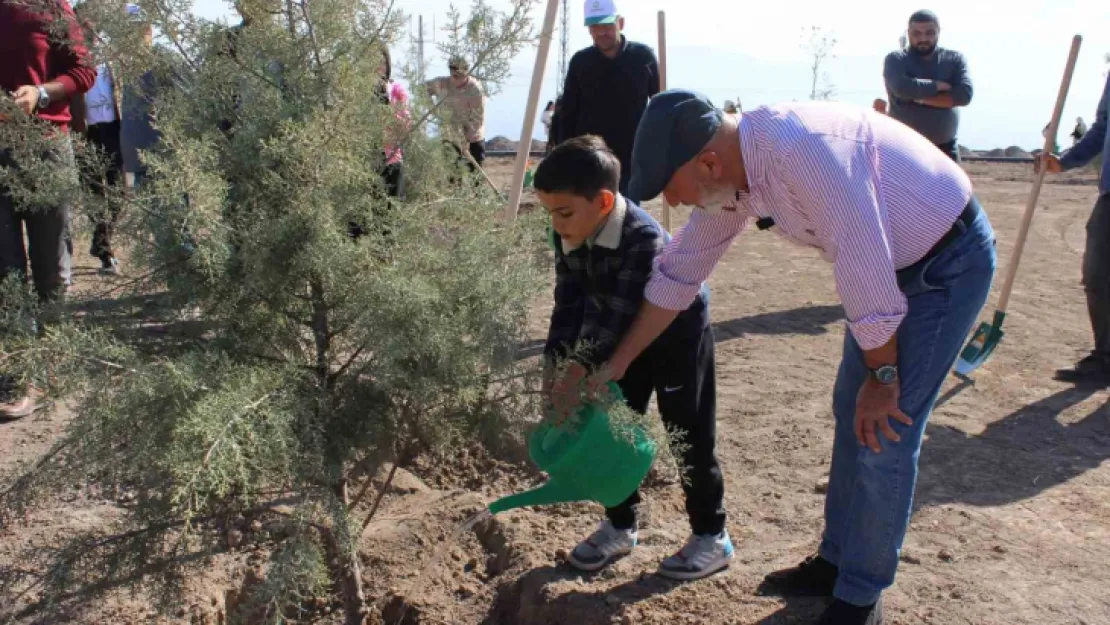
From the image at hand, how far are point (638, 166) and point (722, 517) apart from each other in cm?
149

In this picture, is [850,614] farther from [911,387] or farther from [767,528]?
[767,528]

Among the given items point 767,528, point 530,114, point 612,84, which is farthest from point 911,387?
point 612,84

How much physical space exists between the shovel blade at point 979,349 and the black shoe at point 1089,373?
44 centimetres

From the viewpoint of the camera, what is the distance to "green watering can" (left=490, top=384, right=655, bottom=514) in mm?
2709

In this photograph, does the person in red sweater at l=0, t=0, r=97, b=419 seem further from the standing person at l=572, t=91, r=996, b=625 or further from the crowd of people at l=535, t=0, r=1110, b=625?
the standing person at l=572, t=91, r=996, b=625

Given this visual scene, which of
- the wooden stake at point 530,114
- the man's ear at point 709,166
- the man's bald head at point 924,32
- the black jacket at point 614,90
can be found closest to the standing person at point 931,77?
the man's bald head at point 924,32

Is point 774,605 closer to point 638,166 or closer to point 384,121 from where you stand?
point 638,166

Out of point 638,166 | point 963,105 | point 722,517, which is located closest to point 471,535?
point 722,517

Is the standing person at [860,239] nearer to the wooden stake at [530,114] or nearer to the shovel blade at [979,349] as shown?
the wooden stake at [530,114]

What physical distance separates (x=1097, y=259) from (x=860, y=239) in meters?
3.87

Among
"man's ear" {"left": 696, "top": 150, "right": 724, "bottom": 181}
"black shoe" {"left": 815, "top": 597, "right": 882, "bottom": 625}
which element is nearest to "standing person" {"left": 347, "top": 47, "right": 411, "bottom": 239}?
"man's ear" {"left": 696, "top": 150, "right": 724, "bottom": 181}

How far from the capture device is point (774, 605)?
322 cm

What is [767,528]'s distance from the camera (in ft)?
12.4

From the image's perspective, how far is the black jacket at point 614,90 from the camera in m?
6.07
